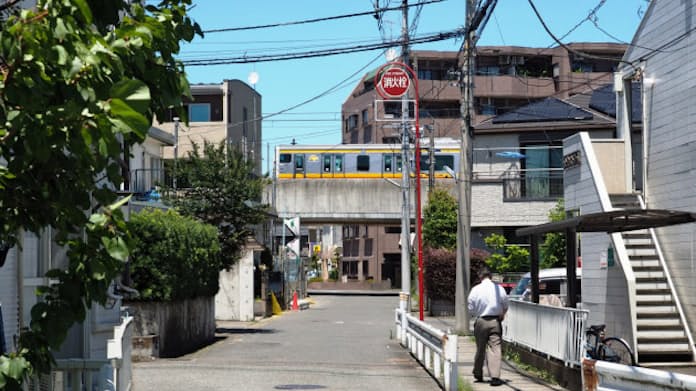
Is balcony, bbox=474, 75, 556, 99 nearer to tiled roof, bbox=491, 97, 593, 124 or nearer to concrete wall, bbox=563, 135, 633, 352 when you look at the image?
tiled roof, bbox=491, 97, 593, 124

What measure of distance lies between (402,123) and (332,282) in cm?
4922

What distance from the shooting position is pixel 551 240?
3684cm

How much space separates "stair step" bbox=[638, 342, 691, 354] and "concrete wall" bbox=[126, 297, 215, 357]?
9.58 metres

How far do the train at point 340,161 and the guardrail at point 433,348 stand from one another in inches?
1143

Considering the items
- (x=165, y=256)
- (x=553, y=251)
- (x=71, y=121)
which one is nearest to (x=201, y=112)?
(x=553, y=251)

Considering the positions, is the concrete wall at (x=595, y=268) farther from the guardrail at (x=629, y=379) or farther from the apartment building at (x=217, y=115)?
the apartment building at (x=217, y=115)

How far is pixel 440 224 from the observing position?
42875mm

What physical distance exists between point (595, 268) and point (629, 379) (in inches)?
453

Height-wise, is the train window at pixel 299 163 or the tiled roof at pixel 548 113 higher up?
the tiled roof at pixel 548 113

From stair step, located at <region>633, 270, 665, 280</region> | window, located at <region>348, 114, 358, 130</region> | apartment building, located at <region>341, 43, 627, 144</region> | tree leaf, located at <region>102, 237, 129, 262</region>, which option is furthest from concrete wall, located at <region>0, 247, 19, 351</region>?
window, located at <region>348, 114, 358, 130</region>

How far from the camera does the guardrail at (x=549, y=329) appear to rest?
45.7ft

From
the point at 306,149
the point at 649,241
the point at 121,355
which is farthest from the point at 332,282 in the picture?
the point at 121,355

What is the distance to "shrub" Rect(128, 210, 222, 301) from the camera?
1983 centimetres

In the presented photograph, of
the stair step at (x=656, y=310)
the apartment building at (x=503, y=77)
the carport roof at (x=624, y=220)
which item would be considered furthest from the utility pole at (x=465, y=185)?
the apartment building at (x=503, y=77)
